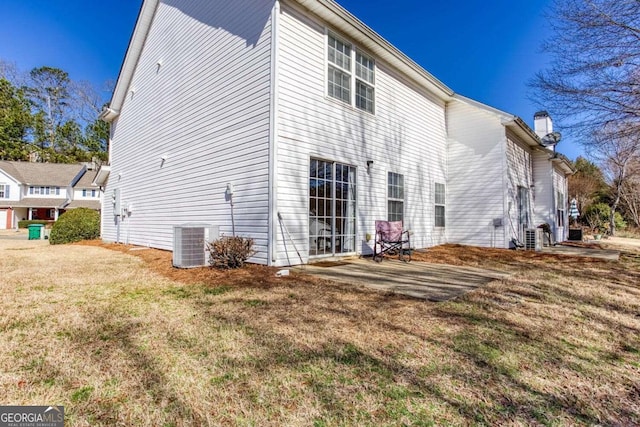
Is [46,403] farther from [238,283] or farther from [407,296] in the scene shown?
[407,296]

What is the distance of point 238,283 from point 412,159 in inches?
279

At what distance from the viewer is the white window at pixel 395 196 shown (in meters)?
9.27

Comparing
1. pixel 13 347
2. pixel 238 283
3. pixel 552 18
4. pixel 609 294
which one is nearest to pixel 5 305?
pixel 13 347

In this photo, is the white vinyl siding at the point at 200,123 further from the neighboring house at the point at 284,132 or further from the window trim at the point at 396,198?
the window trim at the point at 396,198

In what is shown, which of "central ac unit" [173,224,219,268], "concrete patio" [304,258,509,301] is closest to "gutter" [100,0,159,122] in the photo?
"central ac unit" [173,224,219,268]

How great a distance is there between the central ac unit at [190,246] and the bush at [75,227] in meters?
9.91

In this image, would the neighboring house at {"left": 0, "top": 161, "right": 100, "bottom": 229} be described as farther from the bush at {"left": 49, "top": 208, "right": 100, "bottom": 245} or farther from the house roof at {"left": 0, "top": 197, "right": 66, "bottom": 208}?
the bush at {"left": 49, "top": 208, "right": 100, "bottom": 245}

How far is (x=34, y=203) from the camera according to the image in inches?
1221

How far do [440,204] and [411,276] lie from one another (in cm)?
653

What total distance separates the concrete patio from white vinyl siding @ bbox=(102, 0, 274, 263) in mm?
1526

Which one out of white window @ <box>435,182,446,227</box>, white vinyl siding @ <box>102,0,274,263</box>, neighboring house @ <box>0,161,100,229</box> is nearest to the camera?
white vinyl siding @ <box>102,0,274,263</box>

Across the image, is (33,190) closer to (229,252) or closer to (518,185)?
(229,252)

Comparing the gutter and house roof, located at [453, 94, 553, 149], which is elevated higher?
the gutter

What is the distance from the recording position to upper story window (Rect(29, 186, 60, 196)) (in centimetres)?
3145
